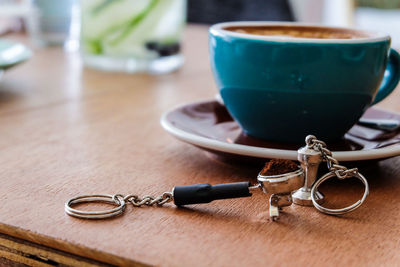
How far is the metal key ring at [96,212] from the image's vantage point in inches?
14.9

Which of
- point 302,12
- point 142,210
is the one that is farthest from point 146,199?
point 302,12

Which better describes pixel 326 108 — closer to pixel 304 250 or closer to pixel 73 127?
pixel 304 250

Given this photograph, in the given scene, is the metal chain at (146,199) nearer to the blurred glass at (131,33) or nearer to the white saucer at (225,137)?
the white saucer at (225,137)

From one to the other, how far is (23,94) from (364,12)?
2.85 meters

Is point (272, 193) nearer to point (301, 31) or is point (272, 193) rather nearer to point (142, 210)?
point (142, 210)

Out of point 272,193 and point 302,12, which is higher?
point 272,193

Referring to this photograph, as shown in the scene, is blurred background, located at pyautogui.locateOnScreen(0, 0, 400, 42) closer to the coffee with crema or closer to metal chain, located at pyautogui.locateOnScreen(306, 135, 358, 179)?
the coffee with crema

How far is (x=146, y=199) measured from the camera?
41 cm

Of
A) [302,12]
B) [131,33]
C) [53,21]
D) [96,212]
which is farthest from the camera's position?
[302,12]

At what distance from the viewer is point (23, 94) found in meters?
0.82

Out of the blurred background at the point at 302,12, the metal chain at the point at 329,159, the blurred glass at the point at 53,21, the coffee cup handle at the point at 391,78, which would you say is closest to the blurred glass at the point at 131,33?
the blurred glass at the point at 53,21

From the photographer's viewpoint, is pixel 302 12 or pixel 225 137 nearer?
pixel 225 137

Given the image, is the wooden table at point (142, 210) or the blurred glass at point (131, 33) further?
the blurred glass at point (131, 33)

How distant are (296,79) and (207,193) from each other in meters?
0.15
